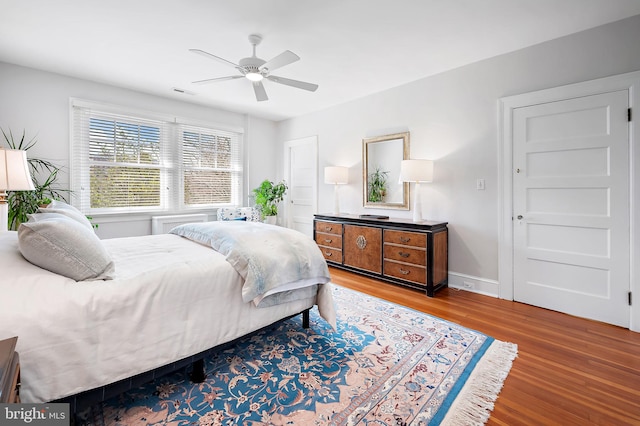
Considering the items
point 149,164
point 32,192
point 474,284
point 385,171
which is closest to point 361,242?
point 385,171

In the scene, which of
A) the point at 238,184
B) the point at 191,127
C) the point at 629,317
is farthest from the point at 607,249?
the point at 191,127

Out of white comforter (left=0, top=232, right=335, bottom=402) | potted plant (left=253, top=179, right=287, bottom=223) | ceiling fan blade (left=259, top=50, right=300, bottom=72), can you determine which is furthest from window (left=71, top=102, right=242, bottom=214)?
ceiling fan blade (left=259, top=50, right=300, bottom=72)

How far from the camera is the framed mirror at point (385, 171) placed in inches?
155

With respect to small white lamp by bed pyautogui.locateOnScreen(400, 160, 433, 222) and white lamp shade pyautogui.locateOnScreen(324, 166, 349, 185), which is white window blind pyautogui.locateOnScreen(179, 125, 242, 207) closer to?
white lamp shade pyautogui.locateOnScreen(324, 166, 349, 185)

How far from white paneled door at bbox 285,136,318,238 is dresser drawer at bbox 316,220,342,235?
825mm

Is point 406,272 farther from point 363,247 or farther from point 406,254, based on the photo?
point 363,247

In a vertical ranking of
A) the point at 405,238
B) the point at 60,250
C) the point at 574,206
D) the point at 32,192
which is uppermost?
the point at 32,192

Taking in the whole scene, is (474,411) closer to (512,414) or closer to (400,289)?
(512,414)

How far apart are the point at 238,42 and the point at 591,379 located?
12.4 feet

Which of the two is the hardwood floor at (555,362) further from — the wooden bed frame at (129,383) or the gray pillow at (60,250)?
the gray pillow at (60,250)

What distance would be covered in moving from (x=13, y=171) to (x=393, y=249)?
3.66 meters

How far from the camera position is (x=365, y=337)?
7.54 feet

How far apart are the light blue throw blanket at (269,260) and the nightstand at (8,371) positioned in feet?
3.31

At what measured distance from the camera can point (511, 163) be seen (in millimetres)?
3027
